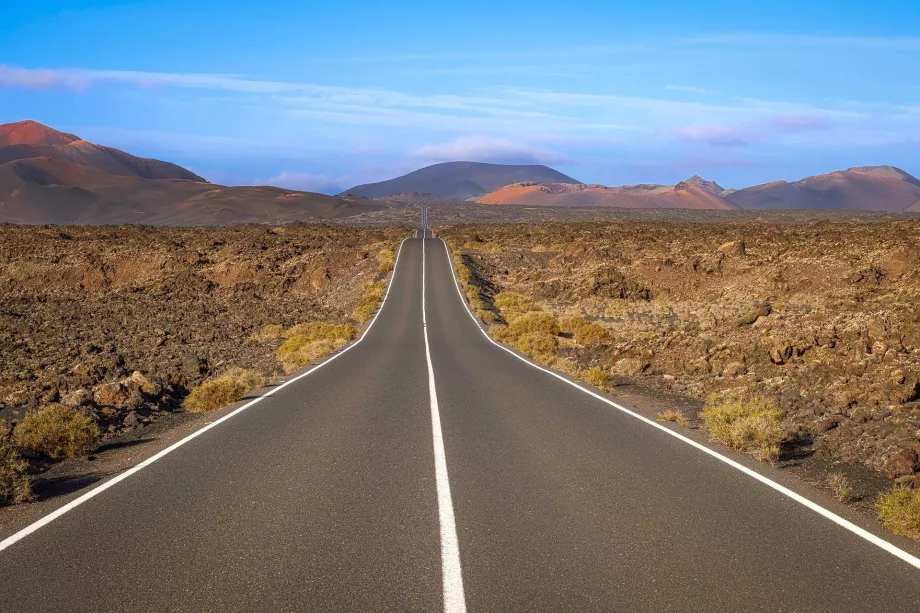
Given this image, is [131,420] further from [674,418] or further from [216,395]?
[674,418]

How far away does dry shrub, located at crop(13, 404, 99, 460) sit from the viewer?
9727mm

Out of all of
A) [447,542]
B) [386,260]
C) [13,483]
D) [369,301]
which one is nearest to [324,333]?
[369,301]

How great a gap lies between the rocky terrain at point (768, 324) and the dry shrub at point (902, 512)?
1451 millimetres

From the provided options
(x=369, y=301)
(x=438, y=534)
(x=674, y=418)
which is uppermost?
(x=438, y=534)

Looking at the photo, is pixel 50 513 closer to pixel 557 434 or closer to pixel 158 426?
pixel 158 426

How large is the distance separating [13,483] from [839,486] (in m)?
9.17

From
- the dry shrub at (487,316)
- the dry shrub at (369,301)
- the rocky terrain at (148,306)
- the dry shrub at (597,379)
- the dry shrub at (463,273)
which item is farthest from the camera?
the dry shrub at (463,273)

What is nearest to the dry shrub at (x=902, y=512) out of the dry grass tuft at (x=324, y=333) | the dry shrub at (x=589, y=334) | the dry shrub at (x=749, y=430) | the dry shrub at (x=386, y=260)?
the dry shrub at (x=749, y=430)

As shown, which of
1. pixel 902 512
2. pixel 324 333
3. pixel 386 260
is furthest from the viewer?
pixel 386 260

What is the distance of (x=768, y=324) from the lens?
71.5ft

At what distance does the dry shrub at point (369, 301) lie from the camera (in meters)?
39.8

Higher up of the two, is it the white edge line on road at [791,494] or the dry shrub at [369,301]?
the white edge line on road at [791,494]

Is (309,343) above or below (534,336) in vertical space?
below

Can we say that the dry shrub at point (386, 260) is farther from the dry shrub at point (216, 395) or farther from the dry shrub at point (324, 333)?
the dry shrub at point (216, 395)
